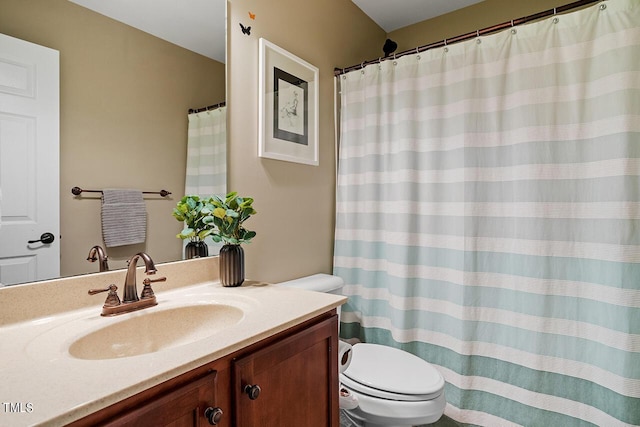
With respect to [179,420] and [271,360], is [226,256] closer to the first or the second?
[271,360]

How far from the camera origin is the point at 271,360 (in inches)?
34.5

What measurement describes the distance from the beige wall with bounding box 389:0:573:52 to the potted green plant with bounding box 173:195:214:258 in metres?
2.05

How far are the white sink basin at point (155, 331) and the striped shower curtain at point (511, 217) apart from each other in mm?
1077

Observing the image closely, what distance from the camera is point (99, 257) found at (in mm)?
1076

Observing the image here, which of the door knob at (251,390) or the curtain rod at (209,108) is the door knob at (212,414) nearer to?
the door knob at (251,390)

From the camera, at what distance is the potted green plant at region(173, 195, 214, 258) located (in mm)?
1263

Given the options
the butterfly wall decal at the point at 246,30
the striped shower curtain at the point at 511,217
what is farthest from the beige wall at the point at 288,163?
the striped shower curtain at the point at 511,217

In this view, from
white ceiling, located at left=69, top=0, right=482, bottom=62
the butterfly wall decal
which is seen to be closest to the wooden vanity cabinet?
white ceiling, located at left=69, top=0, right=482, bottom=62

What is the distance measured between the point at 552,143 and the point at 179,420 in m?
1.70

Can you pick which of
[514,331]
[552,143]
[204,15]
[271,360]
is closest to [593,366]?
[514,331]

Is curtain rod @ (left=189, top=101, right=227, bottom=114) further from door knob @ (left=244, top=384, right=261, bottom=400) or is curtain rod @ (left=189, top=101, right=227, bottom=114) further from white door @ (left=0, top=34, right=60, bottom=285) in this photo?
door knob @ (left=244, top=384, right=261, bottom=400)

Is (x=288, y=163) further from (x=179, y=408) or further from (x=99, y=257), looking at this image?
(x=179, y=408)

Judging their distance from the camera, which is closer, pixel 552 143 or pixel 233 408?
pixel 233 408

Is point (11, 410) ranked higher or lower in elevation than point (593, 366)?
higher
